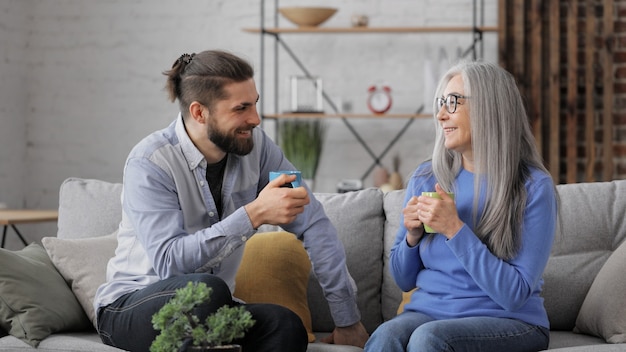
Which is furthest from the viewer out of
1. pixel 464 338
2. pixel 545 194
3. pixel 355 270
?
pixel 355 270

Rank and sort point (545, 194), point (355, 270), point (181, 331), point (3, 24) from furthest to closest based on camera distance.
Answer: point (3, 24)
point (355, 270)
point (545, 194)
point (181, 331)

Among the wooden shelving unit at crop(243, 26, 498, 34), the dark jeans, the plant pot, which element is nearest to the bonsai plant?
the plant pot

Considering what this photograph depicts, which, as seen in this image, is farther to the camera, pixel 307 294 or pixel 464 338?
pixel 307 294

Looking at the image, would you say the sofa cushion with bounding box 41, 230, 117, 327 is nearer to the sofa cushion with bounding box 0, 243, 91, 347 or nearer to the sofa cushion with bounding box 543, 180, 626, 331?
the sofa cushion with bounding box 0, 243, 91, 347

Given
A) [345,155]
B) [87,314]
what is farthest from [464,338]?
[345,155]

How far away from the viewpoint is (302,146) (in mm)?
5320

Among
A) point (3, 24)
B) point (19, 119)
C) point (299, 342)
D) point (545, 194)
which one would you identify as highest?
point (3, 24)

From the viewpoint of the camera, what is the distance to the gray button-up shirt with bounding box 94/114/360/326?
243 centimetres

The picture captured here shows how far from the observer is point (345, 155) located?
5.54 m

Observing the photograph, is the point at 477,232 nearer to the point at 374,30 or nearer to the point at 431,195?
the point at 431,195

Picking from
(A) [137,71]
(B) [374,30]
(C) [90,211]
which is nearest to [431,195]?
(C) [90,211]

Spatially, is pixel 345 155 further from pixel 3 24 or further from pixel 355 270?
pixel 355 270

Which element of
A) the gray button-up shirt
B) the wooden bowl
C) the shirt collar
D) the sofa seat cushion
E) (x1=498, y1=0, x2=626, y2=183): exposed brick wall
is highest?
the wooden bowl

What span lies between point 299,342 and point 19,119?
373cm
